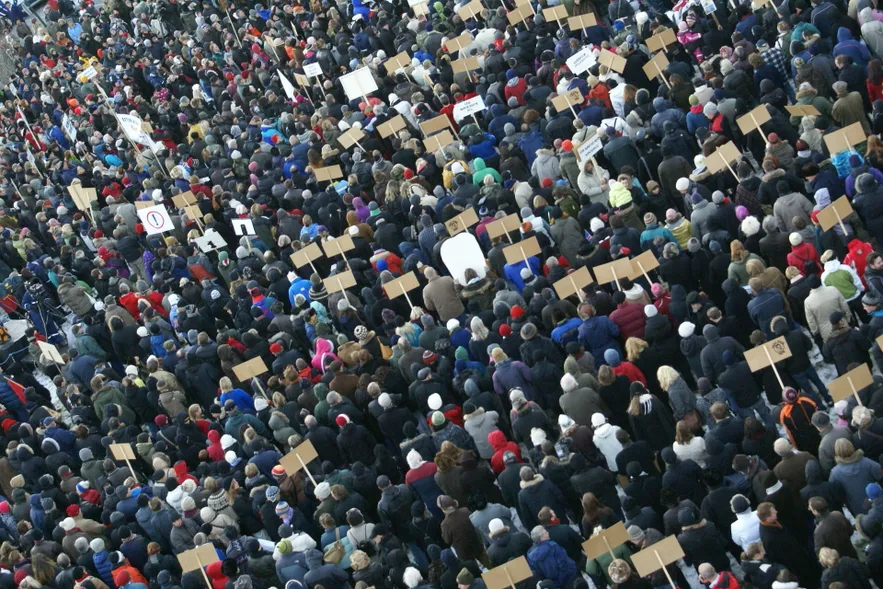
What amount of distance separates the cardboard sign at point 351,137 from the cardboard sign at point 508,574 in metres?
13.4

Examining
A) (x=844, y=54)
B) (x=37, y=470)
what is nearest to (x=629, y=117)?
(x=844, y=54)

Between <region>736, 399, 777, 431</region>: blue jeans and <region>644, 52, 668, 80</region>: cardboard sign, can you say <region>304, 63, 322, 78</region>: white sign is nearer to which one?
<region>644, 52, 668, 80</region>: cardboard sign

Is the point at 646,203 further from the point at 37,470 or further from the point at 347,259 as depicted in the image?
the point at 37,470

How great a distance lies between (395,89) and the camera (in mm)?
29547

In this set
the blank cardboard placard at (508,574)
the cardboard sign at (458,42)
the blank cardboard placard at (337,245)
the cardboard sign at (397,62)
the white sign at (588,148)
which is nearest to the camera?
the blank cardboard placard at (508,574)

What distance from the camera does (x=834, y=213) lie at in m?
18.4

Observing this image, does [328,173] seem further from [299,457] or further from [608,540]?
[608,540]

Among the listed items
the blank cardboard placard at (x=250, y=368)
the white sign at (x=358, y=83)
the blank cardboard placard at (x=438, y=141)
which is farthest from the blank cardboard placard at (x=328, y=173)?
the blank cardboard placard at (x=250, y=368)

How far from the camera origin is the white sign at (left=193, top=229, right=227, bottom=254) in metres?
27.5

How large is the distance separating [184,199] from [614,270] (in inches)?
457

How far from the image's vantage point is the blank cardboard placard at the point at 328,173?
27000 millimetres

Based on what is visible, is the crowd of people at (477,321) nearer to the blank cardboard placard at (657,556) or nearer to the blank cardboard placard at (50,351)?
the blank cardboard placard at (657,556)

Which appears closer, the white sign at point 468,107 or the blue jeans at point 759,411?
the blue jeans at point 759,411

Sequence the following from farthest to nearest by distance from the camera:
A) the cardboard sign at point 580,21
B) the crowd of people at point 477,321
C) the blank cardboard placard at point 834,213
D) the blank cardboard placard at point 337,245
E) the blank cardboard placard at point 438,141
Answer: the cardboard sign at point 580,21, the blank cardboard placard at point 438,141, the blank cardboard placard at point 337,245, the blank cardboard placard at point 834,213, the crowd of people at point 477,321
